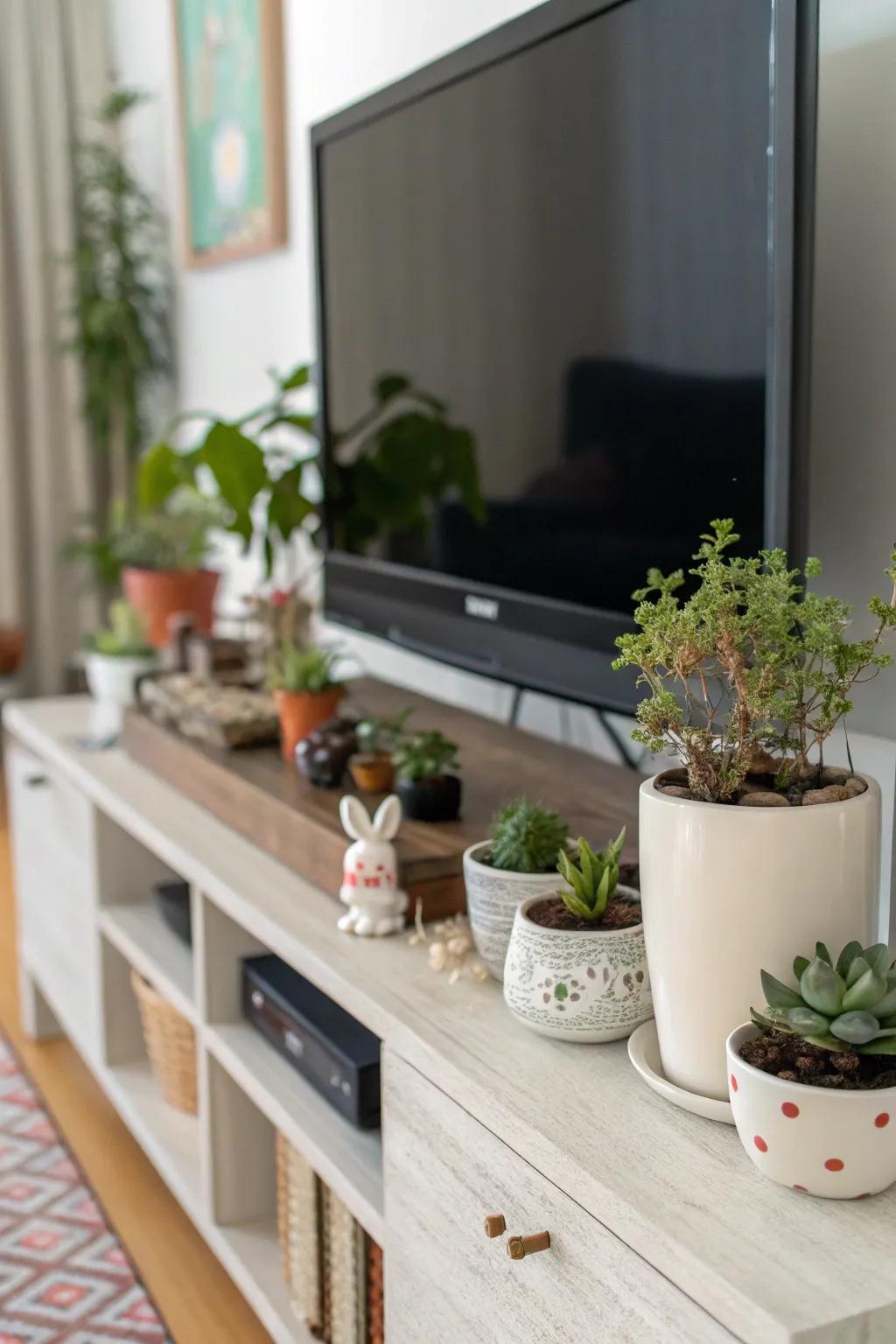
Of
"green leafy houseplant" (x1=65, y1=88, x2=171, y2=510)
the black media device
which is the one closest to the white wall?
"green leafy houseplant" (x1=65, y1=88, x2=171, y2=510)

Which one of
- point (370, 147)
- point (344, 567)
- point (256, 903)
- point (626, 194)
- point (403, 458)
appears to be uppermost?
point (370, 147)

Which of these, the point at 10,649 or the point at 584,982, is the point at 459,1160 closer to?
the point at 584,982

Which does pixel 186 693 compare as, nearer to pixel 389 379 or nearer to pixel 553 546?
pixel 389 379

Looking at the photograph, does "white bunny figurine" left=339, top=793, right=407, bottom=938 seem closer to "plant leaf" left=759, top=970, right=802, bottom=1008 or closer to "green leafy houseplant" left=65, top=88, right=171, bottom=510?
"plant leaf" left=759, top=970, right=802, bottom=1008

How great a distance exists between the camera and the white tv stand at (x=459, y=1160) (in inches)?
28.5

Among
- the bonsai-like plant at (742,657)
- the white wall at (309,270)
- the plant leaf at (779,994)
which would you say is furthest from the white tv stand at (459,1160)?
the white wall at (309,270)

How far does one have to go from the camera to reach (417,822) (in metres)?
1.35

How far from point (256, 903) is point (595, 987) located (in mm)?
461

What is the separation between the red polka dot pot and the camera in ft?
2.42

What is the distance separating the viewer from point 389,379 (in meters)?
1.78

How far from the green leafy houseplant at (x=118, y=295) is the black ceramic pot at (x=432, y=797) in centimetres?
248

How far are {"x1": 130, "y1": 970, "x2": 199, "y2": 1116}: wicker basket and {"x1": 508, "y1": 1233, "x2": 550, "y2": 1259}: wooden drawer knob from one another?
925 mm

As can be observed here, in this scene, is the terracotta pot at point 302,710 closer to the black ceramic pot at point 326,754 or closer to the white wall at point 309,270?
the black ceramic pot at point 326,754

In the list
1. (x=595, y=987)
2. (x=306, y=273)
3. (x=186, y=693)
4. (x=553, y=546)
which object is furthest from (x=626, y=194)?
(x=306, y=273)
